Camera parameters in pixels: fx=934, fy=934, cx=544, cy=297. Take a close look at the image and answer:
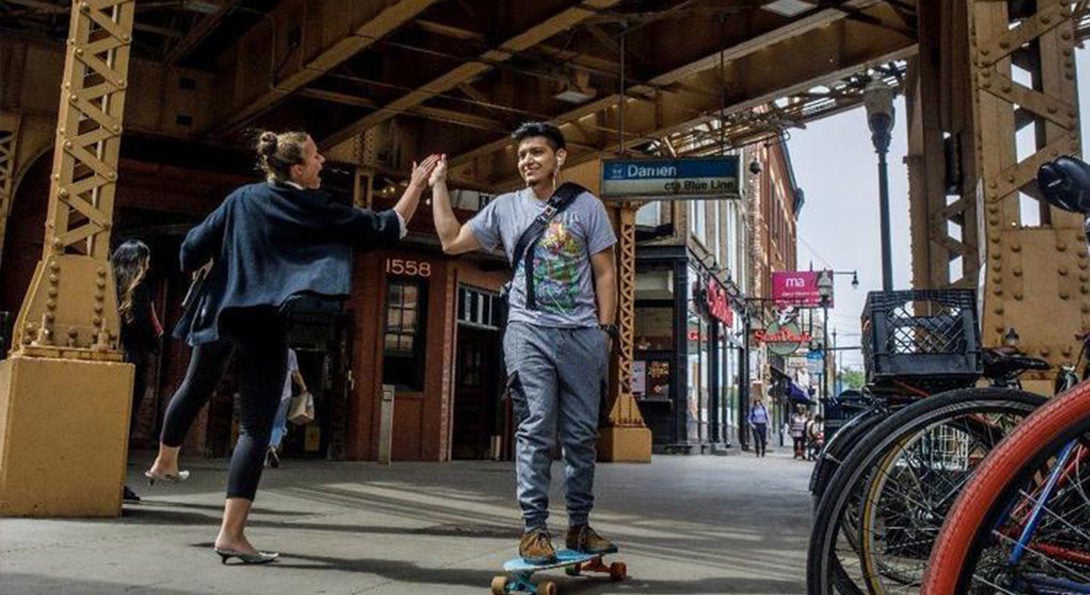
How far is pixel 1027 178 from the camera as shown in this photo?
530 centimetres

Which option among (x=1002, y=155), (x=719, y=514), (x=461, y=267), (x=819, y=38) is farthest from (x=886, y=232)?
(x=461, y=267)

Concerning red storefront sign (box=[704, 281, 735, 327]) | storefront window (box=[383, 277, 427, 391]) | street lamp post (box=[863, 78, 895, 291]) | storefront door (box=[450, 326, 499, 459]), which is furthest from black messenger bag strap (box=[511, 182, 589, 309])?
red storefront sign (box=[704, 281, 735, 327])

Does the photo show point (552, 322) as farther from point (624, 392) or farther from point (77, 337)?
point (624, 392)

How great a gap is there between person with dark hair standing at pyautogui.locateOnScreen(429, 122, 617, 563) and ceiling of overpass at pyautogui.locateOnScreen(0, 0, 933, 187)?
6.21 meters

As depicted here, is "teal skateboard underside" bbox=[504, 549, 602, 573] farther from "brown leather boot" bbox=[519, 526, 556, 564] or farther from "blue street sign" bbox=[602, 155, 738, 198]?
"blue street sign" bbox=[602, 155, 738, 198]

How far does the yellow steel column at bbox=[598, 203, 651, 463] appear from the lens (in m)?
16.8

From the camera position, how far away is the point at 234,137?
14.5 m

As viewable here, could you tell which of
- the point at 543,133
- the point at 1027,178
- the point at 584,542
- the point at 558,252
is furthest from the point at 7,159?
the point at 1027,178

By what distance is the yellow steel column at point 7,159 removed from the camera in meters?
12.8

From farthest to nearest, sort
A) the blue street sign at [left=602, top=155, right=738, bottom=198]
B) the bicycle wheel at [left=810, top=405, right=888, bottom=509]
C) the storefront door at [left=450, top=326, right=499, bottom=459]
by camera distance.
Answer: the storefront door at [left=450, top=326, right=499, bottom=459] → the blue street sign at [left=602, top=155, right=738, bottom=198] → the bicycle wheel at [left=810, top=405, right=888, bottom=509]

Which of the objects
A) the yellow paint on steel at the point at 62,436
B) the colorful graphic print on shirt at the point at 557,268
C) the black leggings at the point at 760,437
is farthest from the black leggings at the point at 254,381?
the black leggings at the point at 760,437

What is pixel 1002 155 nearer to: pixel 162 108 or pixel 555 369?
pixel 555 369

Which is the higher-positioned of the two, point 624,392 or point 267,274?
point 267,274

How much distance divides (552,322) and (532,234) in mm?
415
